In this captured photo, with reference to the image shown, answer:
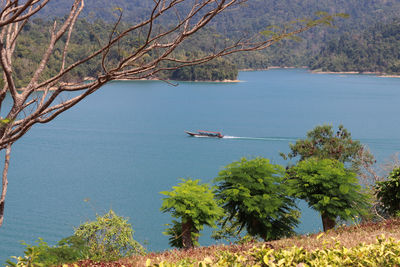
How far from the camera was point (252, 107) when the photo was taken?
60125 millimetres

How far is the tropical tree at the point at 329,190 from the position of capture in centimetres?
910

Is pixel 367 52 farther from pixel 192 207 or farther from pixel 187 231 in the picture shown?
pixel 192 207

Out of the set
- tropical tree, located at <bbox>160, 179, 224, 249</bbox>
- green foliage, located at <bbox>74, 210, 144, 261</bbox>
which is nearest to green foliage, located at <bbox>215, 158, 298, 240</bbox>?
tropical tree, located at <bbox>160, 179, 224, 249</bbox>

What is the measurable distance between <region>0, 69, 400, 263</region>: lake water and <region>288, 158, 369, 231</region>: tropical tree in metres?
5.03

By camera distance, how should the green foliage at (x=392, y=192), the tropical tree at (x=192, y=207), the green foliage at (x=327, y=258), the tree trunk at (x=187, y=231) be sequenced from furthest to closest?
the tree trunk at (x=187, y=231)
the tropical tree at (x=192, y=207)
the green foliage at (x=392, y=192)
the green foliage at (x=327, y=258)

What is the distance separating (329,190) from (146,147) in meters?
29.9

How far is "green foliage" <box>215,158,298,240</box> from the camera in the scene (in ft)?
30.4

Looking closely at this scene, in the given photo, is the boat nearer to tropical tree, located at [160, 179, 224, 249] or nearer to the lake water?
the lake water

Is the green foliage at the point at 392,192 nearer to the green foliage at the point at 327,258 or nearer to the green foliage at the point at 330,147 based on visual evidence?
the green foliage at the point at 327,258

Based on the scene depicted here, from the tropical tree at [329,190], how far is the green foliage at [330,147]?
10.5 meters

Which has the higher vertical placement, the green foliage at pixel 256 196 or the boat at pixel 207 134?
the green foliage at pixel 256 196

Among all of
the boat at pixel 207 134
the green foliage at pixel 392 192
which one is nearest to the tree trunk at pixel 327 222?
the green foliage at pixel 392 192

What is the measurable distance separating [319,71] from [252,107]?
82.1 metres

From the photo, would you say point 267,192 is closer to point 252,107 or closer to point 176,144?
point 176,144
